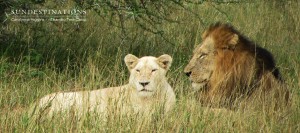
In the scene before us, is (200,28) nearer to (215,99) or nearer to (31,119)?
(215,99)

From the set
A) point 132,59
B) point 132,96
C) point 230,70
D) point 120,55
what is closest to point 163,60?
point 132,59

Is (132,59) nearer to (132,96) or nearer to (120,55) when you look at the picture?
(132,96)

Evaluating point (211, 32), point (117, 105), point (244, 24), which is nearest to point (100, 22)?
point (244, 24)

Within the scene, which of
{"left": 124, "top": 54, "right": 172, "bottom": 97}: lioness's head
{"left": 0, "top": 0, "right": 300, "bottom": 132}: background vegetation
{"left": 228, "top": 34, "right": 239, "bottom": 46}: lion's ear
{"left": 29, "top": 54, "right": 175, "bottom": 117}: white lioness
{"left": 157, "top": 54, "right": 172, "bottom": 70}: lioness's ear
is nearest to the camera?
{"left": 0, "top": 0, "right": 300, "bottom": 132}: background vegetation

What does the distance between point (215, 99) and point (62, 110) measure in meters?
1.26

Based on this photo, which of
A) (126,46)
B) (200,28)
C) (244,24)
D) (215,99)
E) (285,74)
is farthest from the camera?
(244,24)

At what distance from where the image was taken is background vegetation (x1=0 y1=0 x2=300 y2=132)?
216 inches

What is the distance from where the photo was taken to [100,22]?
10297 millimetres

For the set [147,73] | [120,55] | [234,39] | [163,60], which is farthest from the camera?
[120,55]

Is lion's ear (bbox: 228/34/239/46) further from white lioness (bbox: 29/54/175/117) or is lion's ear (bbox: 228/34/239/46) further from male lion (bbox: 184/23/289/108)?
white lioness (bbox: 29/54/175/117)

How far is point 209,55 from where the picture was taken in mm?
6465

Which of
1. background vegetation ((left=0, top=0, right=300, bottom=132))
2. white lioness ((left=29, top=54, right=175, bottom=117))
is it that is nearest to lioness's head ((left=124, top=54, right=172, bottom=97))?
white lioness ((left=29, top=54, right=175, bottom=117))

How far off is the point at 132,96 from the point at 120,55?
1614 mm

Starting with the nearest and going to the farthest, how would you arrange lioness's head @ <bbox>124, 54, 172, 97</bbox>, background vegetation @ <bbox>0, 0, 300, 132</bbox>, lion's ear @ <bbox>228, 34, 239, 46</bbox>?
background vegetation @ <bbox>0, 0, 300, 132</bbox>, lioness's head @ <bbox>124, 54, 172, 97</bbox>, lion's ear @ <bbox>228, 34, 239, 46</bbox>
